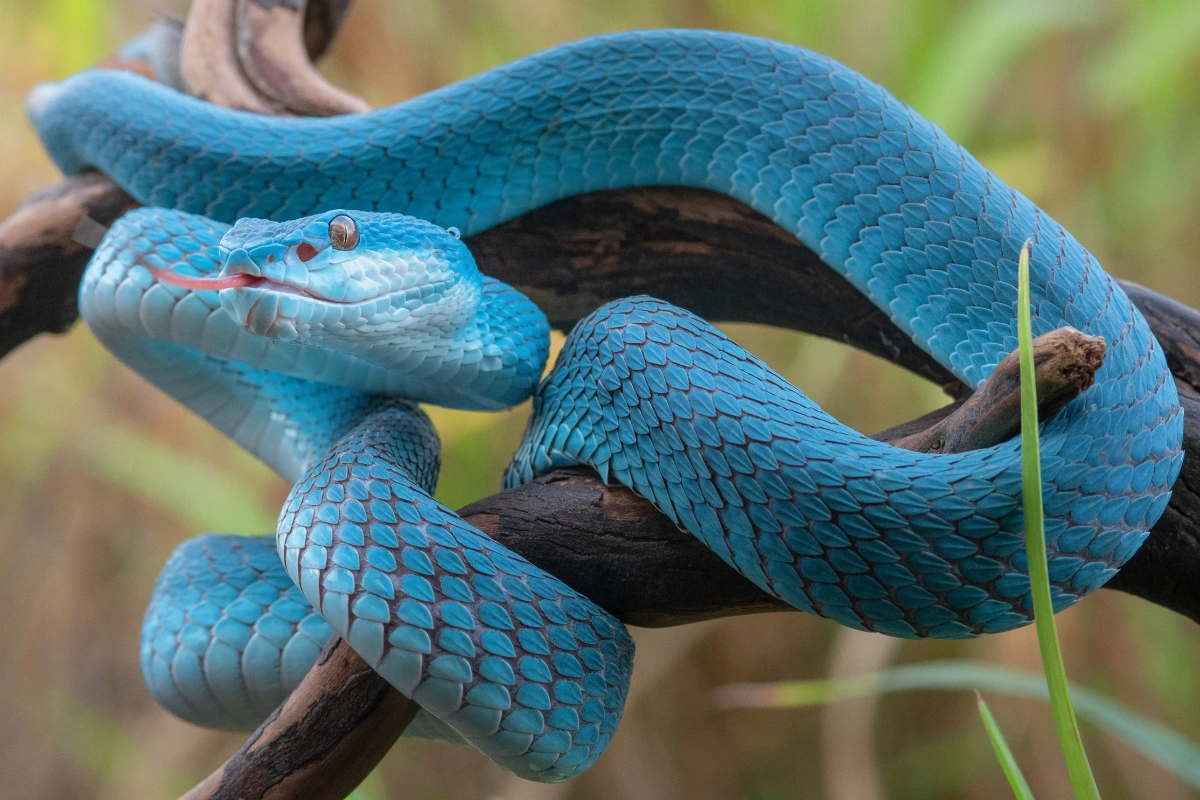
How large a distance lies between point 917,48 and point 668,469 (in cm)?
321

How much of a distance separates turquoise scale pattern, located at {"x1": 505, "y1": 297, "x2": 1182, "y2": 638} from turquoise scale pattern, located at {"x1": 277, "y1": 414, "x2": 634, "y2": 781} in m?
0.31

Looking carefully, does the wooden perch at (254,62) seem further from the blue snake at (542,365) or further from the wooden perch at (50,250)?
the wooden perch at (50,250)

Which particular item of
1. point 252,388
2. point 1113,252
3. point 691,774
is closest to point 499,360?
point 252,388

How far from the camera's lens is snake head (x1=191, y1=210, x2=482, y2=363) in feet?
5.48

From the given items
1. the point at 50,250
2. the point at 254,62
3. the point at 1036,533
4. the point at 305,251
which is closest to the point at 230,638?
the point at 305,251

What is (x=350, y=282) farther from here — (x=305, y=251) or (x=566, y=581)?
(x=566, y=581)

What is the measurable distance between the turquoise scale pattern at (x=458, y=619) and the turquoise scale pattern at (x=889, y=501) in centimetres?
31

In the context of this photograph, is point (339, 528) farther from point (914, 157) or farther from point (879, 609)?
point (914, 157)

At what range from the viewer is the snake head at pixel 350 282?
1.67m

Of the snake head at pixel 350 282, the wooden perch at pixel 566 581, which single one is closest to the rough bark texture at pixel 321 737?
the wooden perch at pixel 566 581

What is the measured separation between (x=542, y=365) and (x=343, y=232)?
0.63m

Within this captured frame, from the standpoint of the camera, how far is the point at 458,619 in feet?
5.02

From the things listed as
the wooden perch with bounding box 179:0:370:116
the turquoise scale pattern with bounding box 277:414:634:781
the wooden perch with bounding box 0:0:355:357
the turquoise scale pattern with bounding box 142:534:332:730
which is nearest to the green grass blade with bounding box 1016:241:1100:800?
the turquoise scale pattern with bounding box 277:414:634:781

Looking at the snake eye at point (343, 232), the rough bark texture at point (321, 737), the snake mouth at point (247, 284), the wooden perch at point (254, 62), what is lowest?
the rough bark texture at point (321, 737)
